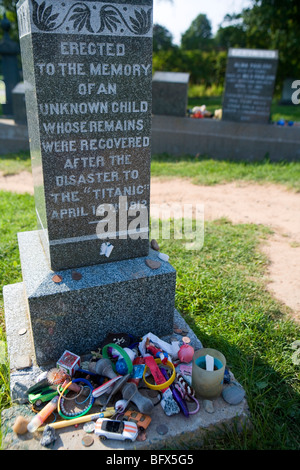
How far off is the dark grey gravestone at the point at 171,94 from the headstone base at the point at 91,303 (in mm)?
6654

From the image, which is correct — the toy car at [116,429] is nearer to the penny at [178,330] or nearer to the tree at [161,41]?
the penny at [178,330]

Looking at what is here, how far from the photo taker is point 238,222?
205 inches

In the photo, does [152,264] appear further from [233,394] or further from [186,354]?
[233,394]

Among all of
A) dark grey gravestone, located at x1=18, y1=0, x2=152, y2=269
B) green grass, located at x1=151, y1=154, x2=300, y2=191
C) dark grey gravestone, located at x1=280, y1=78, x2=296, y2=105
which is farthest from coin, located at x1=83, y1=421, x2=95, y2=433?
dark grey gravestone, located at x1=280, y1=78, x2=296, y2=105

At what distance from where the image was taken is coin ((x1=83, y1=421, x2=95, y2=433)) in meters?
2.00

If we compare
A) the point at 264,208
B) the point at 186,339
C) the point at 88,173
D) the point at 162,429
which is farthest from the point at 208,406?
the point at 264,208

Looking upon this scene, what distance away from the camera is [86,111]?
2.30m

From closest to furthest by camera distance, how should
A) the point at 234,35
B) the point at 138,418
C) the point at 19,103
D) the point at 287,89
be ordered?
1. the point at 138,418
2. the point at 19,103
3. the point at 287,89
4. the point at 234,35

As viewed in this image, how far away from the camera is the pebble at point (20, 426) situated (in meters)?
1.95

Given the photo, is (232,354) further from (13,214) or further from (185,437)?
(13,214)

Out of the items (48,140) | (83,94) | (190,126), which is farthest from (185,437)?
(190,126)

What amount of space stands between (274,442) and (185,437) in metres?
0.47

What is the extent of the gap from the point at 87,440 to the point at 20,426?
0.35 meters

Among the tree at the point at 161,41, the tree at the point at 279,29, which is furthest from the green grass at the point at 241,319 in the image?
the tree at the point at 161,41
